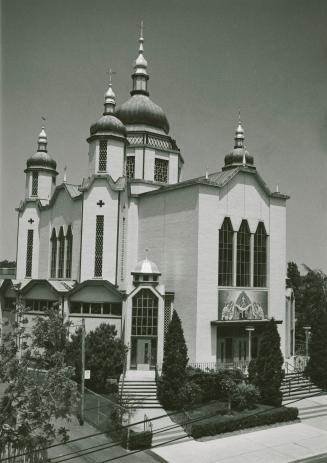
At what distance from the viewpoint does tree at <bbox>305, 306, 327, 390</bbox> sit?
3449cm

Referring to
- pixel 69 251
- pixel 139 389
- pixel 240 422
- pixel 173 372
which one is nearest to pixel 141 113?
pixel 69 251

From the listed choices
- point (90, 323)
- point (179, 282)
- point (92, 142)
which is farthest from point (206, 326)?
point (92, 142)

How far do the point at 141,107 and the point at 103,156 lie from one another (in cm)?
774

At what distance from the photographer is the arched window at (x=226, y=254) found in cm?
3638

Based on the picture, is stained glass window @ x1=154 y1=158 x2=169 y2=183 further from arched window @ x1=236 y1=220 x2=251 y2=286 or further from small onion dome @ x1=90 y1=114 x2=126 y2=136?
arched window @ x1=236 y1=220 x2=251 y2=286

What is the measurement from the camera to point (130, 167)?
44344mm

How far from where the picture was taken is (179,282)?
3622 cm

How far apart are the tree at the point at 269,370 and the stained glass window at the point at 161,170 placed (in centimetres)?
1824

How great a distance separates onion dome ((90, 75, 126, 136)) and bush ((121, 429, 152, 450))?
83.0ft

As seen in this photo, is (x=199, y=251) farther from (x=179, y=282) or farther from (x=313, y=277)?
(x=313, y=277)

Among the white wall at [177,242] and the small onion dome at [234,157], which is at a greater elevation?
the small onion dome at [234,157]

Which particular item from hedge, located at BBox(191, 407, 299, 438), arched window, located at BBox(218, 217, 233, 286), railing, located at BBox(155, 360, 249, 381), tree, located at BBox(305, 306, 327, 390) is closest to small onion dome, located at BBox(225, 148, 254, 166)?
arched window, located at BBox(218, 217, 233, 286)

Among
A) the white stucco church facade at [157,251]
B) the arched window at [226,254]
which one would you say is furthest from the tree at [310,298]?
the arched window at [226,254]

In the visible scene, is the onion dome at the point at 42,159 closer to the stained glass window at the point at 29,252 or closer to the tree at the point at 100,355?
the stained glass window at the point at 29,252
